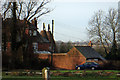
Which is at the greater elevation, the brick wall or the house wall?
the brick wall

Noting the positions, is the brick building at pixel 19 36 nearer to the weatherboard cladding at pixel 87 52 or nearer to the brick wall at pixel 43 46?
the weatherboard cladding at pixel 87 52

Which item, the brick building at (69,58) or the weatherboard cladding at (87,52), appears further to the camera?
the weatherboard cladding at (87,52)

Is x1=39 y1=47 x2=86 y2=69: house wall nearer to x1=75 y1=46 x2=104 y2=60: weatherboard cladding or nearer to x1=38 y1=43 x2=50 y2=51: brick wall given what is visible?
x1=75 y1=46 x2=104 y2=60: weatherboard cladding

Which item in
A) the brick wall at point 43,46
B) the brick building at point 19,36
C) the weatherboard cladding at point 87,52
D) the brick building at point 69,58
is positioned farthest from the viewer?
the brick wall at point 43,46

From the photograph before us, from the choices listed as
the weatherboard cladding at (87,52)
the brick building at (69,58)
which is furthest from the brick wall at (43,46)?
the weatherboard cladding at (87,52)

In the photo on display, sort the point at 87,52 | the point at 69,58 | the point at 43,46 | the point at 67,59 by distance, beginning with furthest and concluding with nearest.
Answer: the point at 43,46
the point at 87,52
the point at 67,59
the point at 69,58

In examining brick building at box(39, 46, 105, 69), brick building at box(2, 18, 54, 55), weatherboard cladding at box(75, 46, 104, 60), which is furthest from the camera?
weatherboard cladding at box(75, 46, 104, 60)

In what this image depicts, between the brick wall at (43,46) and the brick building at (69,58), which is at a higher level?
the brick wall at (43,46)

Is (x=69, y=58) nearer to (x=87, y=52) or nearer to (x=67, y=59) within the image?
(x=67, y=59)

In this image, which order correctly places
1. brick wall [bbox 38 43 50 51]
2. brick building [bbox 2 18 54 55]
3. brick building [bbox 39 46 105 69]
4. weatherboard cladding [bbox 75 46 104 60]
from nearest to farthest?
brick building [bbox 2 18 54 55] < brick building [bbox 39 46 105 69] < weatherboard cladding [bbox 75 46 104 60] < brick wall [bbox 38 43 50 51]

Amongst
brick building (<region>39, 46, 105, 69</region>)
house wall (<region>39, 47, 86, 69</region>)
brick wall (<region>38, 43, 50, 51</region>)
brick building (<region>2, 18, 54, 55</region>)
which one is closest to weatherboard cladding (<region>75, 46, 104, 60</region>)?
brick building (<region>39, 46, 105, 69</region>)

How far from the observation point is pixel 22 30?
40.9 m

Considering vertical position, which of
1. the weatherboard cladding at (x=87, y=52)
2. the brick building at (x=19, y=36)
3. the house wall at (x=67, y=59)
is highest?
the brick building at (x=19, y=36)

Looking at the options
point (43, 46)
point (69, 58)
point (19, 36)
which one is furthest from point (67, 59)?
point (43, 46)
